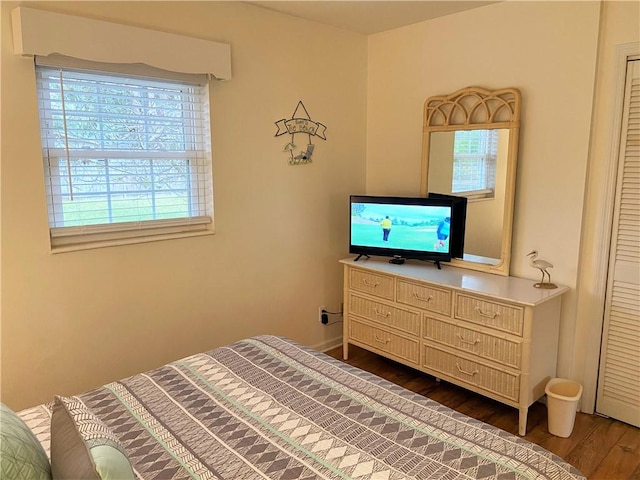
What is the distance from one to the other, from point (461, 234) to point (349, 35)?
1696 millimetres

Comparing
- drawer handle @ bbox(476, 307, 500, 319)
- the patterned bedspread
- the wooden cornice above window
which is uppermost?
the wooden cornice above window

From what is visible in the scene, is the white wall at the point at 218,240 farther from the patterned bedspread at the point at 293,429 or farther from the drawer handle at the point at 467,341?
the drawer handle at the point at 467,341

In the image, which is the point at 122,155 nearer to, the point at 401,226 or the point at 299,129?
the point at 299,129

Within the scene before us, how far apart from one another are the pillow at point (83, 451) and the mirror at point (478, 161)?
248 centimetres

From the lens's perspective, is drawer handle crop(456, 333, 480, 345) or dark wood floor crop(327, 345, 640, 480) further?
drawer handle crop(456, 333, 480, 345)

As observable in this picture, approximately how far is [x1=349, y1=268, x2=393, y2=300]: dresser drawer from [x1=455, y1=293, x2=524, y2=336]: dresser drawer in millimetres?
517

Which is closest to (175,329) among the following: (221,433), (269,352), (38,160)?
(269,352)

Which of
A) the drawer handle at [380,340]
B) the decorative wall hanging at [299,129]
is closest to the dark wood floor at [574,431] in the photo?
the drawer handle at [380,340]

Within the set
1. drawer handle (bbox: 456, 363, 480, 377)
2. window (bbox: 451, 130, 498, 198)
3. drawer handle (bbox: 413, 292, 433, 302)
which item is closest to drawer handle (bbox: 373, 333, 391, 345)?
drawer handle (bbox: 413, 292, 433, 302)

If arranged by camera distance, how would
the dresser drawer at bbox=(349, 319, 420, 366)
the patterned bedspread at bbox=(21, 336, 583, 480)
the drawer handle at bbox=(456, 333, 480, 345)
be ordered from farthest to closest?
the dresser drawer at bbox=(349, 319, 420, 366)
the drawer handle at bbox=(456, 333, 480, 345)
the patterned bedspread at bbox=(21, 336, 583, 480)

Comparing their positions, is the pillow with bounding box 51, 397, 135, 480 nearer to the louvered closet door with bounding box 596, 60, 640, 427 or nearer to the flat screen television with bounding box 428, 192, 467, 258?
the flat screen television with bounding box 428, 192, 467, 258

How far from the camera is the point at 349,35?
11.6 ft

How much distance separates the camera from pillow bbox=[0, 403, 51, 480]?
1033 millimetres

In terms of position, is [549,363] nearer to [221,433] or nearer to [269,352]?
[269,352]
